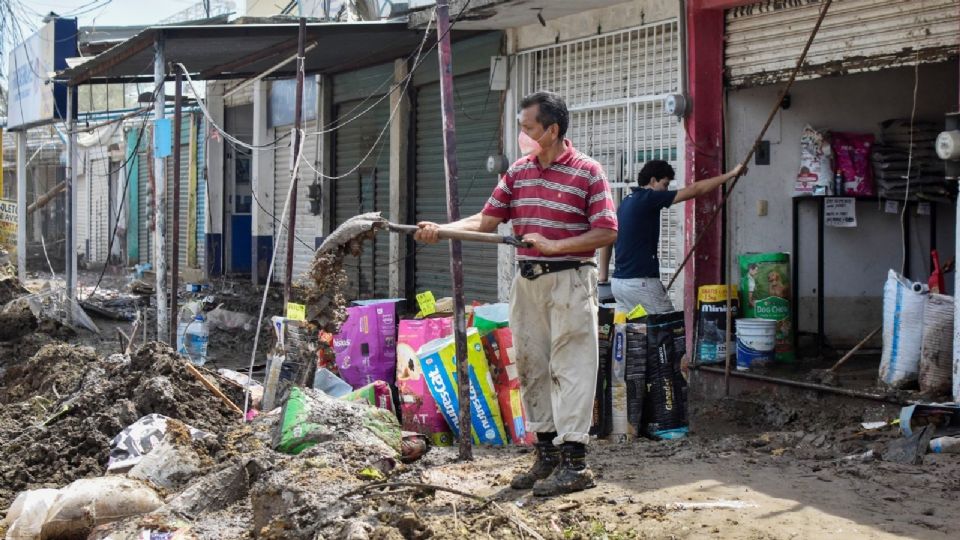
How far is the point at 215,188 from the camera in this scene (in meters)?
22.1

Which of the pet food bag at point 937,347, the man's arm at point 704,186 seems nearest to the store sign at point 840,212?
the man's arm at point 704,186

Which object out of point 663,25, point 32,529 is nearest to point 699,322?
point 663,25

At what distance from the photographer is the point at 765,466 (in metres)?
6.29

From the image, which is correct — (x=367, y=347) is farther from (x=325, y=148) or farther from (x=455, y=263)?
A: (x=325, y=148)

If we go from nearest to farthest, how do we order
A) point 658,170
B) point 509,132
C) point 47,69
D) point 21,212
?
point 658,170 < point 509,132 < point 47,69 < point 21,212

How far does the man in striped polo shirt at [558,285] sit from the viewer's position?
5.56 m

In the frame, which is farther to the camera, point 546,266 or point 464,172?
point 464,172

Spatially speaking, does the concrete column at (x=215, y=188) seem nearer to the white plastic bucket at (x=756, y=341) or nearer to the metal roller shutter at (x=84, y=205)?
the metal roller shutter at (x=84, y=205)

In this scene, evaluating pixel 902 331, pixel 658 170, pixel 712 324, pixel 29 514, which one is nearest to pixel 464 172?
pixel 712 324

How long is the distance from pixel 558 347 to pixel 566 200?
0.76 meters

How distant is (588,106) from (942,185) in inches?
139

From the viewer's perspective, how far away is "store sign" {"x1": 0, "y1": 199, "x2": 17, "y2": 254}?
627 inches

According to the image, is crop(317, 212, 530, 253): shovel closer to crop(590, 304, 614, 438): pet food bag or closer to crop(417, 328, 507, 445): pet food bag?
crop(417, 328, 507, 445): pet food bag

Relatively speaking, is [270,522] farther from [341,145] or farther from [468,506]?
[341,145]
